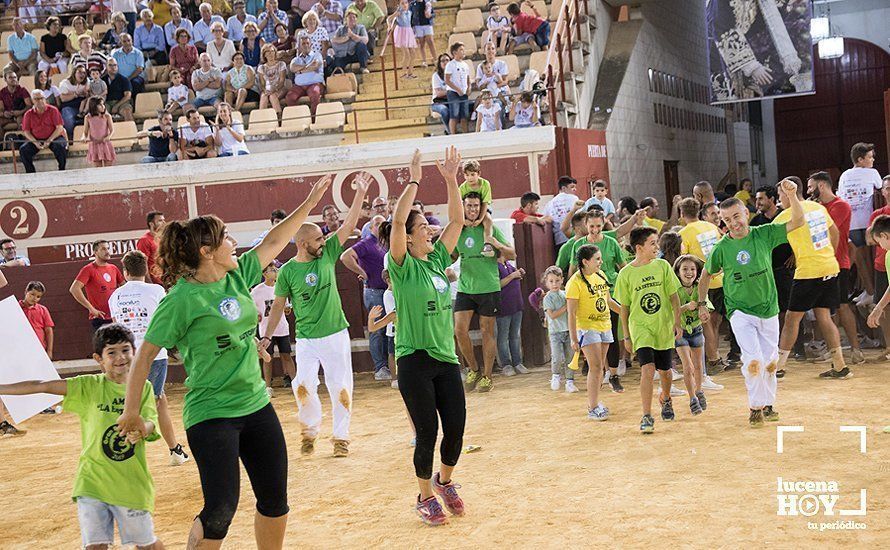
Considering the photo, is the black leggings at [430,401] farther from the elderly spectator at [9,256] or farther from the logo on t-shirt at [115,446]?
the elderly spectator at [9,256]

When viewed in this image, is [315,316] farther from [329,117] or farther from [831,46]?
[831,46]

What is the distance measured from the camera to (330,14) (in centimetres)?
1969

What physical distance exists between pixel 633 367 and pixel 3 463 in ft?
23.0

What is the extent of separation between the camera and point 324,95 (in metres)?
19.4

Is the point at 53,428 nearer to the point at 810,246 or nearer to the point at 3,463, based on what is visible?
the point at 3,463

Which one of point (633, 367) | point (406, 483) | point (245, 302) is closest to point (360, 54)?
point (633, 367)

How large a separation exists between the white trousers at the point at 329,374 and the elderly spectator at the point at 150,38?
14.1m

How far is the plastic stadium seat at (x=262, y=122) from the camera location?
18234 millimetres

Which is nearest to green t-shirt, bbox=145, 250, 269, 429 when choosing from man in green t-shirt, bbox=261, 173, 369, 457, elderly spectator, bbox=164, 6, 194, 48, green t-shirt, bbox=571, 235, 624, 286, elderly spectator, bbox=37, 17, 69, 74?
man in green t-shirt, bbox=261, 173, 369, 457

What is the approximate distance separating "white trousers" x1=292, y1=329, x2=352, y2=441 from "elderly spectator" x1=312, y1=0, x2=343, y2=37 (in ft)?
A: 40.0

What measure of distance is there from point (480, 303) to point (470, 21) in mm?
9859

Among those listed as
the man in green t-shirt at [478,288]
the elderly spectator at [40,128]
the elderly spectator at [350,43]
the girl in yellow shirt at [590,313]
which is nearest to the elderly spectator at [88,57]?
the elderly spectator at [40,128]

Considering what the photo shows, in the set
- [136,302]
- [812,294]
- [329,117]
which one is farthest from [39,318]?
[812,294]

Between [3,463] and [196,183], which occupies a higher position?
[196,183]
